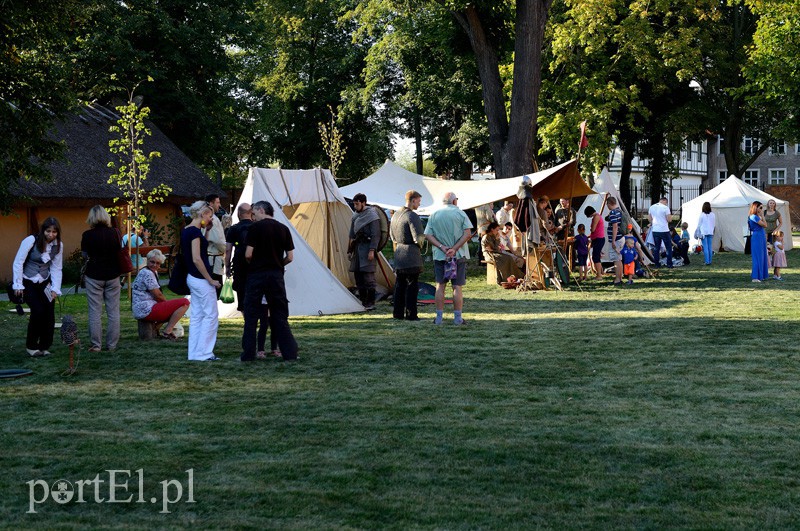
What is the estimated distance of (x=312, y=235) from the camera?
2062 cm

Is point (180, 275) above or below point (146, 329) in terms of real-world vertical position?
above

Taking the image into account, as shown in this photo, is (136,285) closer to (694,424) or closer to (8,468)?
(8,468)

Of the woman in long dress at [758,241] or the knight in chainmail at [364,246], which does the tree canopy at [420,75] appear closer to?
the knight in chainmail at [364,246]

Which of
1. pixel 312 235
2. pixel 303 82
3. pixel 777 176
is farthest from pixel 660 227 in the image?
pixel 777 176

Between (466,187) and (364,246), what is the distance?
→ 7.74m

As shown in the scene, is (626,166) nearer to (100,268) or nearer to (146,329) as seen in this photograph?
(146,329)

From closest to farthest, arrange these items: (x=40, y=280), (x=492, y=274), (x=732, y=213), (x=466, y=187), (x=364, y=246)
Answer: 1. (x=40, y=280)
2. (x=364, y=246)
3. (x=492, y=274)
4. (x=466, y=187)
5. (x=732, y=213)

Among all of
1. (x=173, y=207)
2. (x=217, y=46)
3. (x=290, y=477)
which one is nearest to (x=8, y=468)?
(x=290, y=477)

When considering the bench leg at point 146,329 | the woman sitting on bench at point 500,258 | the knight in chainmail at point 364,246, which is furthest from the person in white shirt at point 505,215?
the bench leg at point 146,329

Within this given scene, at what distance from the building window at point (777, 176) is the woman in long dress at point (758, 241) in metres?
68.4

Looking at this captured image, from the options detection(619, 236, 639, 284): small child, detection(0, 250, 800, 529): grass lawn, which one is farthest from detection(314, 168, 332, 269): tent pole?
detection(619, 236, 639, 284): small child

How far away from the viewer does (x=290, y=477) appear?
6660mm

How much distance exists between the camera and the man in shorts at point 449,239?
15453mm

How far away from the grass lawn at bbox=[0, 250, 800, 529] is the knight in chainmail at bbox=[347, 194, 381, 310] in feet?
11.5
